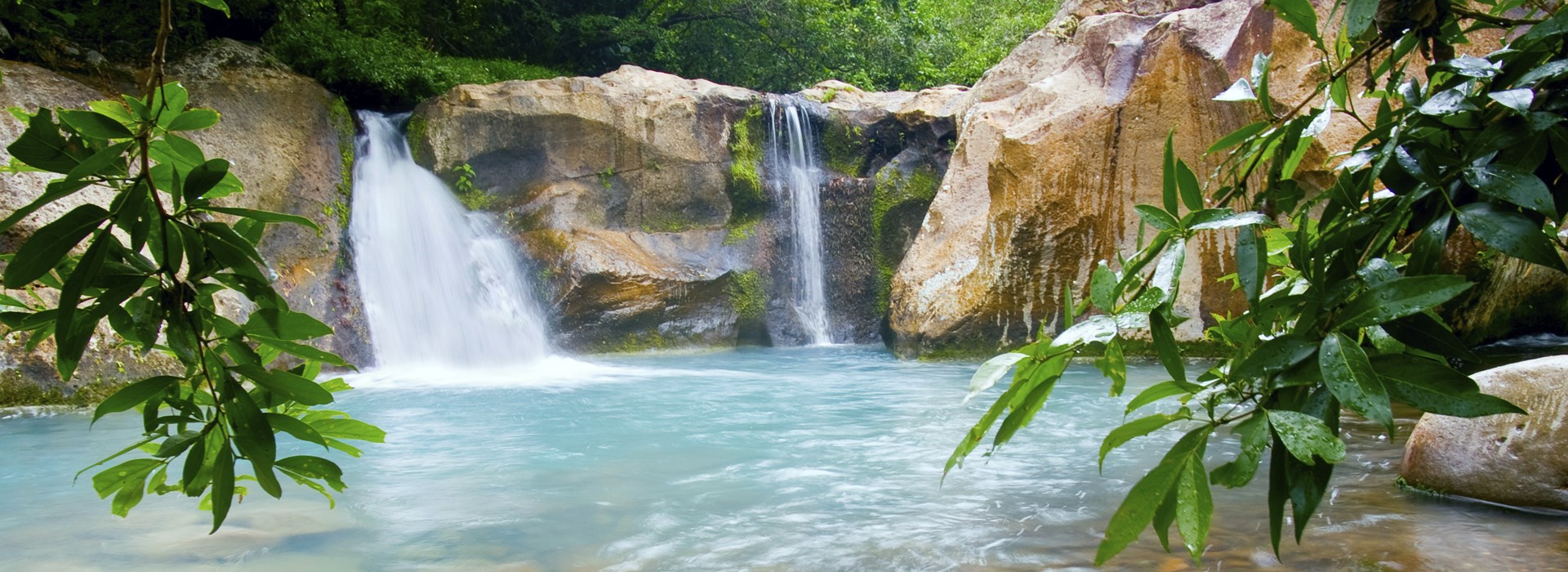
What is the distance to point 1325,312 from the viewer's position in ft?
2.40

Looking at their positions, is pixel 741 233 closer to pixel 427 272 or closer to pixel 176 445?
pixel 427 272

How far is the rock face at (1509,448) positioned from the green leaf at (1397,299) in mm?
3231

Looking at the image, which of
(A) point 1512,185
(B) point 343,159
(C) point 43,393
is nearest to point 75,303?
(A) point 1512,185

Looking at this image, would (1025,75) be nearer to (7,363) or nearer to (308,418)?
(7,363)

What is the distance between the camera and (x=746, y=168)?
11.9 meters

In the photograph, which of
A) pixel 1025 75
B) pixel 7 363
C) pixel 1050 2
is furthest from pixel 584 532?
pixel 1050 2

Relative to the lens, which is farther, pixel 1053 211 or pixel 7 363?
pixel 1053 211

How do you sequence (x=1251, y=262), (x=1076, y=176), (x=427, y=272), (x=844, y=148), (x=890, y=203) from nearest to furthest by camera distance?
(x=1251, y=262), (x=1076, y=176), (x=427, y=272), (x=890, y=203), (x=844, y=148)

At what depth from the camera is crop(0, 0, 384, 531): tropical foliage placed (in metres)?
0.66

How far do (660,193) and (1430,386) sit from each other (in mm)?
11214

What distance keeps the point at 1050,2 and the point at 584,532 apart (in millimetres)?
20441

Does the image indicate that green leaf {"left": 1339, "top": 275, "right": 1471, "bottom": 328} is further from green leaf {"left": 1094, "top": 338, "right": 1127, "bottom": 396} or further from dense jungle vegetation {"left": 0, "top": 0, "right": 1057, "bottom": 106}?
dense jungle vegetation {"left": 0, "top": 0, "right": 1057, "bottom": 106}

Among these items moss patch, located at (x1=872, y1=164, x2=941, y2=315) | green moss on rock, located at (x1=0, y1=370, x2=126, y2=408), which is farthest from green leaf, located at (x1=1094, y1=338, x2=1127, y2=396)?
moss patch, located at (x1=872, y1=164, x2=941, y2=315)

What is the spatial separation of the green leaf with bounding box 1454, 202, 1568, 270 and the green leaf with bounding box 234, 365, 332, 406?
86 centimetres
